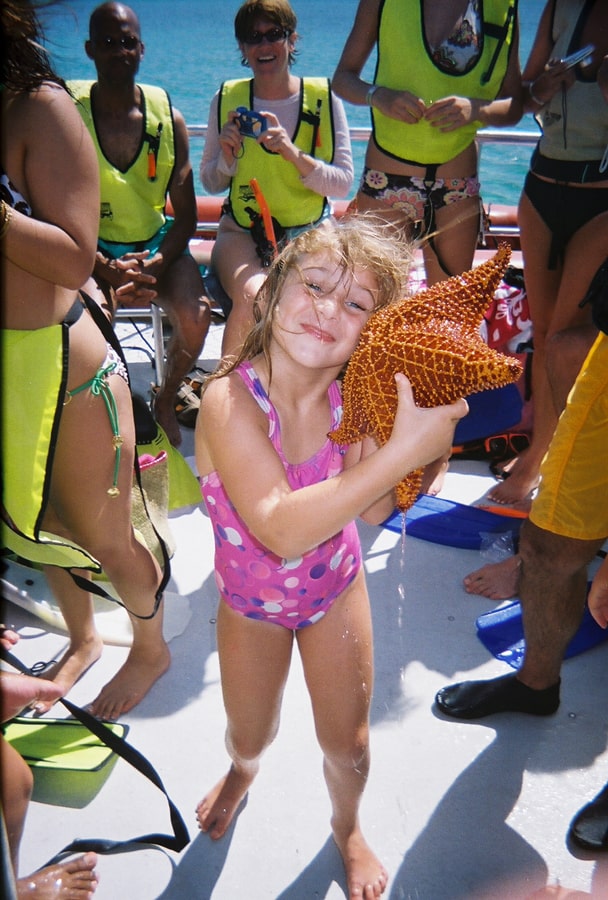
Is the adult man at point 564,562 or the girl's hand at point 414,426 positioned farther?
the adult man at point 564,562

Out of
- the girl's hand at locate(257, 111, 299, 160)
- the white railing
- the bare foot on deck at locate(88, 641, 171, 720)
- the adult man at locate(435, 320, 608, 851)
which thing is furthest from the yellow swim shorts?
the white railing

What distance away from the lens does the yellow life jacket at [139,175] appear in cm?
308

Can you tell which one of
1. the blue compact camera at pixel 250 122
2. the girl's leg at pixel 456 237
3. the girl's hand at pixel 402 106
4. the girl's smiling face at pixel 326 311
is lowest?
the girl's leg at pixel 456 237

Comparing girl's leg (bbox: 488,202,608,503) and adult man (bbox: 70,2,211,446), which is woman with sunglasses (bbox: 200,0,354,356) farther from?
girl's leg (bbox: 488,202,608,503)

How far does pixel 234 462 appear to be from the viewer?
142cm

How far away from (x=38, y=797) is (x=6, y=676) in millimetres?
590

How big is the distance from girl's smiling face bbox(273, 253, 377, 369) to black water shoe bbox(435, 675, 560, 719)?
3.81ft

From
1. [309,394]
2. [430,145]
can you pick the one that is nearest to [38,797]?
[309,394]

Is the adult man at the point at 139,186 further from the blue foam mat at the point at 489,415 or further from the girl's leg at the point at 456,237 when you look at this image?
the blue foam mat at the point at 489,415

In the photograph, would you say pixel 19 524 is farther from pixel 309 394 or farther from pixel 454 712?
pixel 454 712

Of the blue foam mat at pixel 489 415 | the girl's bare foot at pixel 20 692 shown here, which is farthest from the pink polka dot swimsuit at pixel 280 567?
the blue foam mat at pixel 489 415

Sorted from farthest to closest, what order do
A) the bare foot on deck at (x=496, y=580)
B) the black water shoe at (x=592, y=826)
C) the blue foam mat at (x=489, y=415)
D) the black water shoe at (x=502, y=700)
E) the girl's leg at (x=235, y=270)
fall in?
the blue foam mat at (x=489, y=415)
the girl's leg at (x=235, y=270)
the bare foot on deck at (x=496, y=580)
the black water shoe at (x=502, y=700)
the black water shoe at (x=592, y=826)

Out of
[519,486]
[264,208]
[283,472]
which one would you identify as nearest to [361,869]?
[283,472]

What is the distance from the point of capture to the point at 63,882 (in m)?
1.66
